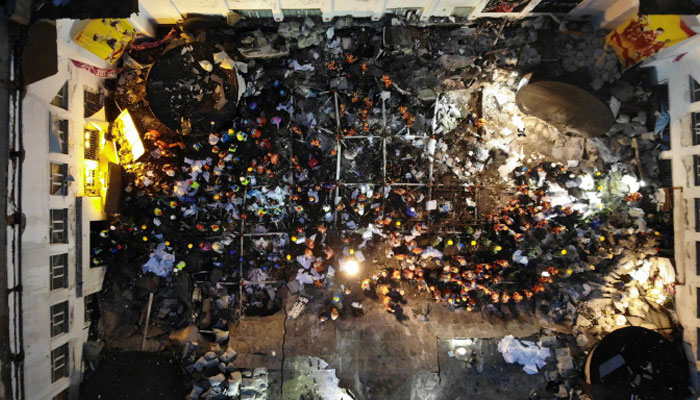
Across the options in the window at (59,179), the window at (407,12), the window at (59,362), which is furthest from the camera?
the window at (407,12)

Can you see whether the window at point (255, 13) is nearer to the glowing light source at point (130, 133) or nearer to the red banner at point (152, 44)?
the red banner at point (152, 44)

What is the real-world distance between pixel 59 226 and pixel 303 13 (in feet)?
26.0

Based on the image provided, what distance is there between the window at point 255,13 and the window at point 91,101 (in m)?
4.31

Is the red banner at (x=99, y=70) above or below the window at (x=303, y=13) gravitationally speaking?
below

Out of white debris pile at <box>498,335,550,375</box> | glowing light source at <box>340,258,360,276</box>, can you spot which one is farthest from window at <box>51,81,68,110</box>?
white debris pile at <box>498,335,550,375</box>

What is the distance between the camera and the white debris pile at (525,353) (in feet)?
30.7

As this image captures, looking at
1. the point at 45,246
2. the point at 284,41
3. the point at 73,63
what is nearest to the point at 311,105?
the point at 284,41

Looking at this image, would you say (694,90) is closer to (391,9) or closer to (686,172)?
(686,172)

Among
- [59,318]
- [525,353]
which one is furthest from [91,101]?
[525,353]

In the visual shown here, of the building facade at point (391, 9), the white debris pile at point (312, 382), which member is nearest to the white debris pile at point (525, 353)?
the white debris pile at point (312, 382)

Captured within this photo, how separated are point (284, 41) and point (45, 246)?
7.46m

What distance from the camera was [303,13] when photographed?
9664 mm

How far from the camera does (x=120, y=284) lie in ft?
31.3

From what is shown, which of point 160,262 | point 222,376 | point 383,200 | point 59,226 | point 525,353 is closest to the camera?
point 59,226
